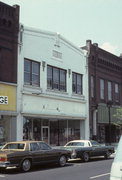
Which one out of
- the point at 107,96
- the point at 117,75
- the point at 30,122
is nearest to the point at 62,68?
the point at 30,122

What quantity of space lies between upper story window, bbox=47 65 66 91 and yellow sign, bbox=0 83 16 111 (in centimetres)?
481

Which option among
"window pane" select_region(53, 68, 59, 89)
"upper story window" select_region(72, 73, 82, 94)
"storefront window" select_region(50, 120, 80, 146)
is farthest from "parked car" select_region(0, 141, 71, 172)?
"upper story window" select_region(72, 73, 82, 94)

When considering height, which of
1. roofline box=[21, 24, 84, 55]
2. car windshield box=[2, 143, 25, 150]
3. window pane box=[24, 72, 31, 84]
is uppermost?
roofline box=[21, 24, 84, 55]

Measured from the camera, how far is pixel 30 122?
26766 mm

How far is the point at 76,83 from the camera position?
3278cm

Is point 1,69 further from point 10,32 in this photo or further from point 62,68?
point 62,68

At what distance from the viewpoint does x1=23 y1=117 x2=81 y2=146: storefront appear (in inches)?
1047

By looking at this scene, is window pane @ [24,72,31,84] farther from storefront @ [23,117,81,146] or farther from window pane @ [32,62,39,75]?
storefront @ [23,117,81,146]

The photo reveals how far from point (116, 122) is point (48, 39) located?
46.0ft

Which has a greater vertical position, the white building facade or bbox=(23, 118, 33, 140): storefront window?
the white building facade

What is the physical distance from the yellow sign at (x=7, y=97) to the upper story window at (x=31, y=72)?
80.5 inches

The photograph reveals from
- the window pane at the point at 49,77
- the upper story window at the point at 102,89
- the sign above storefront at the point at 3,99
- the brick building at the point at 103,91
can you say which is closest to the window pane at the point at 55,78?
the window pane at the point at 49,77

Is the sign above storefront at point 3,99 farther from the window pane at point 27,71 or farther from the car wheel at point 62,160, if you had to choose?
the car wheel at point 62,160

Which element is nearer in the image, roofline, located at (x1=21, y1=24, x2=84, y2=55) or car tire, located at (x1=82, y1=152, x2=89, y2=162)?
car tire, located at (x1=82, y1=152, x2=89, y2=162)
